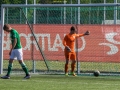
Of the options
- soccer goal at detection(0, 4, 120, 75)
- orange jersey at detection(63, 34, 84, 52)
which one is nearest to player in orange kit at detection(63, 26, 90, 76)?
orange jersey at detection(63, 34, 84, 52)

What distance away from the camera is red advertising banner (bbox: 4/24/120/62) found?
1007 inches

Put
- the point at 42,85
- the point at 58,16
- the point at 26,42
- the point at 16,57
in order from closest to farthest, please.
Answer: the point at 42,85
the point at 16,57
the point at 26,42
the point at 58,16


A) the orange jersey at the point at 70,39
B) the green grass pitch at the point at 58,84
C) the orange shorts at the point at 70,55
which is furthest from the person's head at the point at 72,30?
the green grass pitch at the point at 58,84

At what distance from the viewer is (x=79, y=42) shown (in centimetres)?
2609

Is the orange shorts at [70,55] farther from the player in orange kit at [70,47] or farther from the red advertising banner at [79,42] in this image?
the red advertising banner at [79,42]

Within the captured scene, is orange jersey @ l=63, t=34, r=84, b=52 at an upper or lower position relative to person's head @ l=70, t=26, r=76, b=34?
lower

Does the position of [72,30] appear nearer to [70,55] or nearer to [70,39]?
[70,39]

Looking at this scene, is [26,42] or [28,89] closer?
[28,89]

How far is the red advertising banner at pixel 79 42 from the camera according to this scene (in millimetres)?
25578

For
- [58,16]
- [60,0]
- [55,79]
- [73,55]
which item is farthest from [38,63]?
[60,0]

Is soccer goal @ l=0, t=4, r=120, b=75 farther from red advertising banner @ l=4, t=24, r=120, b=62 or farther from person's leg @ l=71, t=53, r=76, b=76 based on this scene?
person's leg @ l=71, t=53, r=76, b=76

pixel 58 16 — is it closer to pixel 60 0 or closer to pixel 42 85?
pixel 42 85

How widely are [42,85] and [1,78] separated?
3.15 metres

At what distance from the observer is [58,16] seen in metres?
33.6
